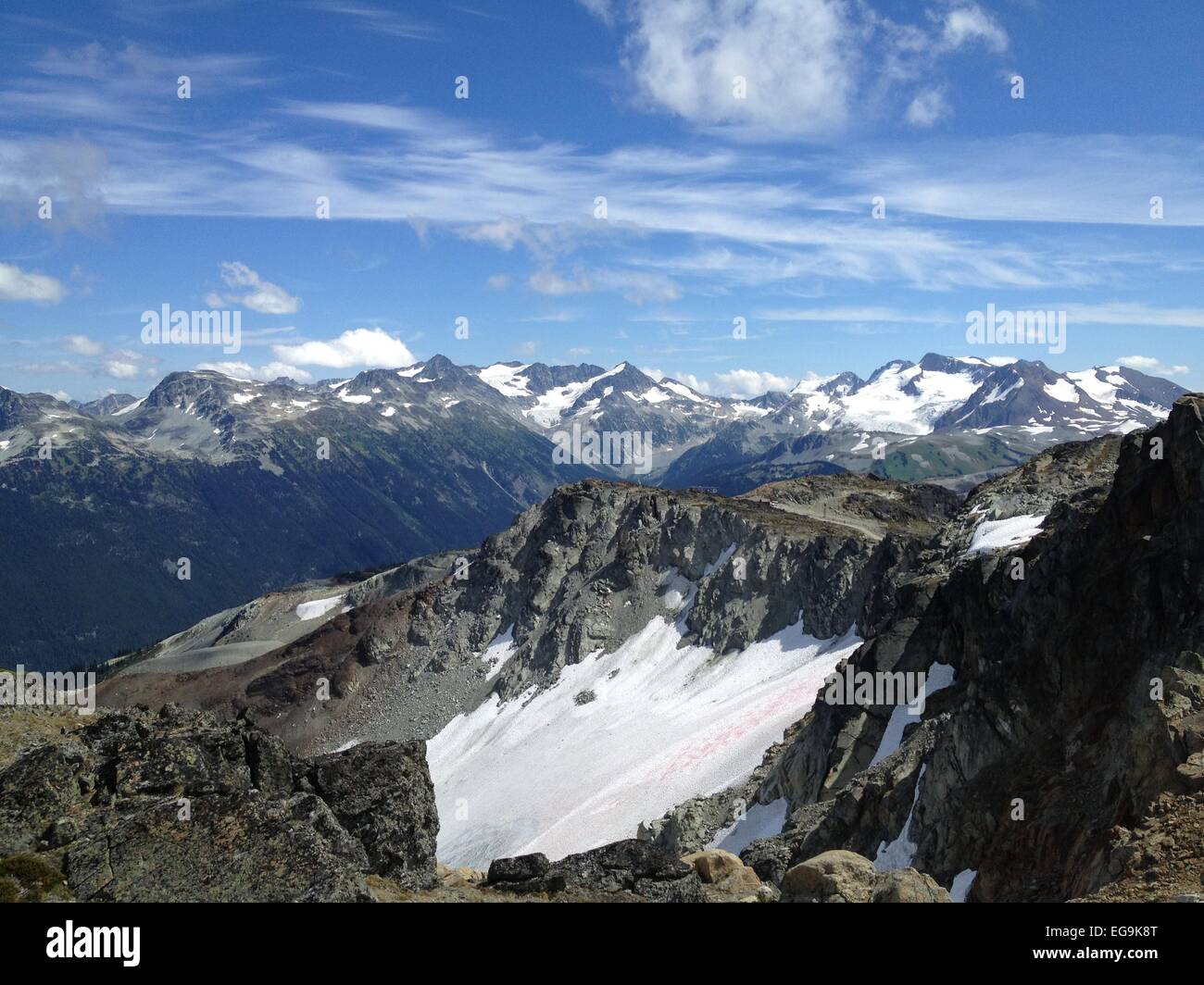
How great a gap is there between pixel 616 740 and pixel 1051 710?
199ft

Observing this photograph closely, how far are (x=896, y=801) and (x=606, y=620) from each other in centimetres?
8025

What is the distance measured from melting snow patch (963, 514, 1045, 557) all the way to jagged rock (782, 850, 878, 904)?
3461 cm

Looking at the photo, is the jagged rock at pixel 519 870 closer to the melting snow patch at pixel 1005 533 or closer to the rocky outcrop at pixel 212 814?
the rocky outcrop at pixel 212 814

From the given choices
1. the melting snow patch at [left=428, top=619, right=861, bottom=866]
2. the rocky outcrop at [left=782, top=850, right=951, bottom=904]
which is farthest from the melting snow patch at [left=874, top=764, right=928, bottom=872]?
the melting snow patch at [left=428, top=619, right=861, bottom=866]

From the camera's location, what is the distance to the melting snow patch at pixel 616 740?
7769 cm

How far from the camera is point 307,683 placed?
136m

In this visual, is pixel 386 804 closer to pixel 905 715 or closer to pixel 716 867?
pixel 716 867

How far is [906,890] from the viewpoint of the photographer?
19203 mm

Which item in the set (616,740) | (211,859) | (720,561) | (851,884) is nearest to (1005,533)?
(851,884)

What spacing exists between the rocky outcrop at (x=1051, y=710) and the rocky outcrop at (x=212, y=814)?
16627mm

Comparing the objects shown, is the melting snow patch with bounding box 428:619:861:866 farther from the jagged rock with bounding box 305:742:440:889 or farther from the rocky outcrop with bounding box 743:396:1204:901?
the jagged rock with bounding box 305:742:440:889

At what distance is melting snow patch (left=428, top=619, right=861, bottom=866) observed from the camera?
7769 cm
